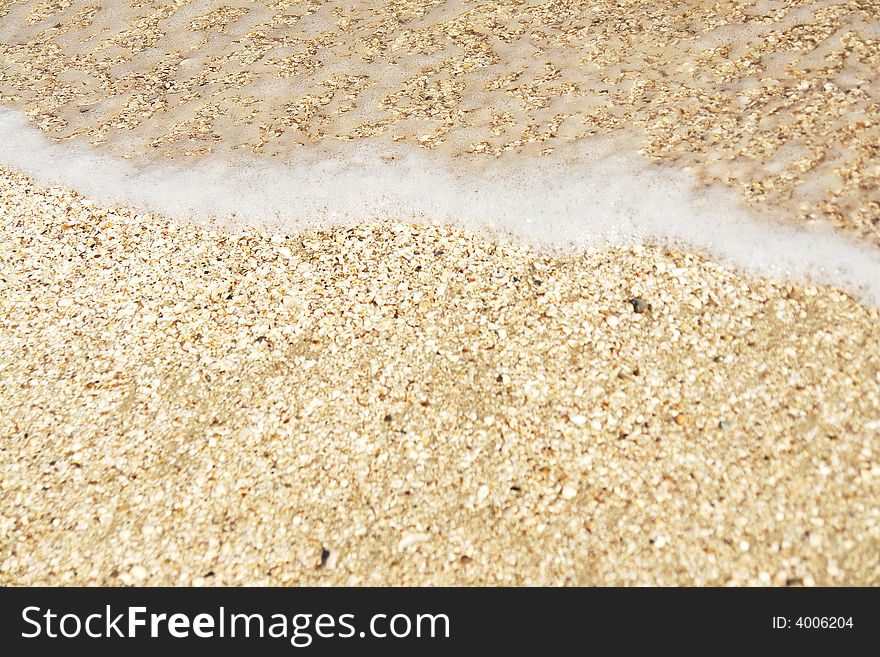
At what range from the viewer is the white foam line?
10.5 feet

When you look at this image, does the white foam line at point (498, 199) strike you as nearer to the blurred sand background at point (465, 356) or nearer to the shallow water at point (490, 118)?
the shallow water at point (490, 118)

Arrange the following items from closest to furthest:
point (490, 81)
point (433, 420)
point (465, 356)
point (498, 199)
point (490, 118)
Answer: point (433, 420) < point (465, 356) < point (498, 199) < point (490, 118) < point (490, 81)

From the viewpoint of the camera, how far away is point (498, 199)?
373cm

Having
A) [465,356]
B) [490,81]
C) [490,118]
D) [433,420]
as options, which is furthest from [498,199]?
[433,420]

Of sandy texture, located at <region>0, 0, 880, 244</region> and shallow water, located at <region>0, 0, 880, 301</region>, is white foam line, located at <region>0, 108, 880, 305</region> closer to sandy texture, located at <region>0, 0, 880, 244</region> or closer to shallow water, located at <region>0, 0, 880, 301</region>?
shallow water, located at <region>0, 0, 880, 301</region>

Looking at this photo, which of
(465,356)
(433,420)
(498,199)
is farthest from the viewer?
(498,199)

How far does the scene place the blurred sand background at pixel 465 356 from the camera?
8.16ft

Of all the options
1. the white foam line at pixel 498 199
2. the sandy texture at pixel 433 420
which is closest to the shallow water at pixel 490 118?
the white foam line at pixel 498 199

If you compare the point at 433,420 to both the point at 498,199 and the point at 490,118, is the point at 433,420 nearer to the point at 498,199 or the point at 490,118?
the point at 498,199

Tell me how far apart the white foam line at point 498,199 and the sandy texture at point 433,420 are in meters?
0.14

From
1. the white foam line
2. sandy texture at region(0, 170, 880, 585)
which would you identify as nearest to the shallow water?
the white foam line

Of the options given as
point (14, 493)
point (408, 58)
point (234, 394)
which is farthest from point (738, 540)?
point (408, 58)

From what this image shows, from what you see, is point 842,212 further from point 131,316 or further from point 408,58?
point 131,316

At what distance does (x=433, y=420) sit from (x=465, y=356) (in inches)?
13.7
